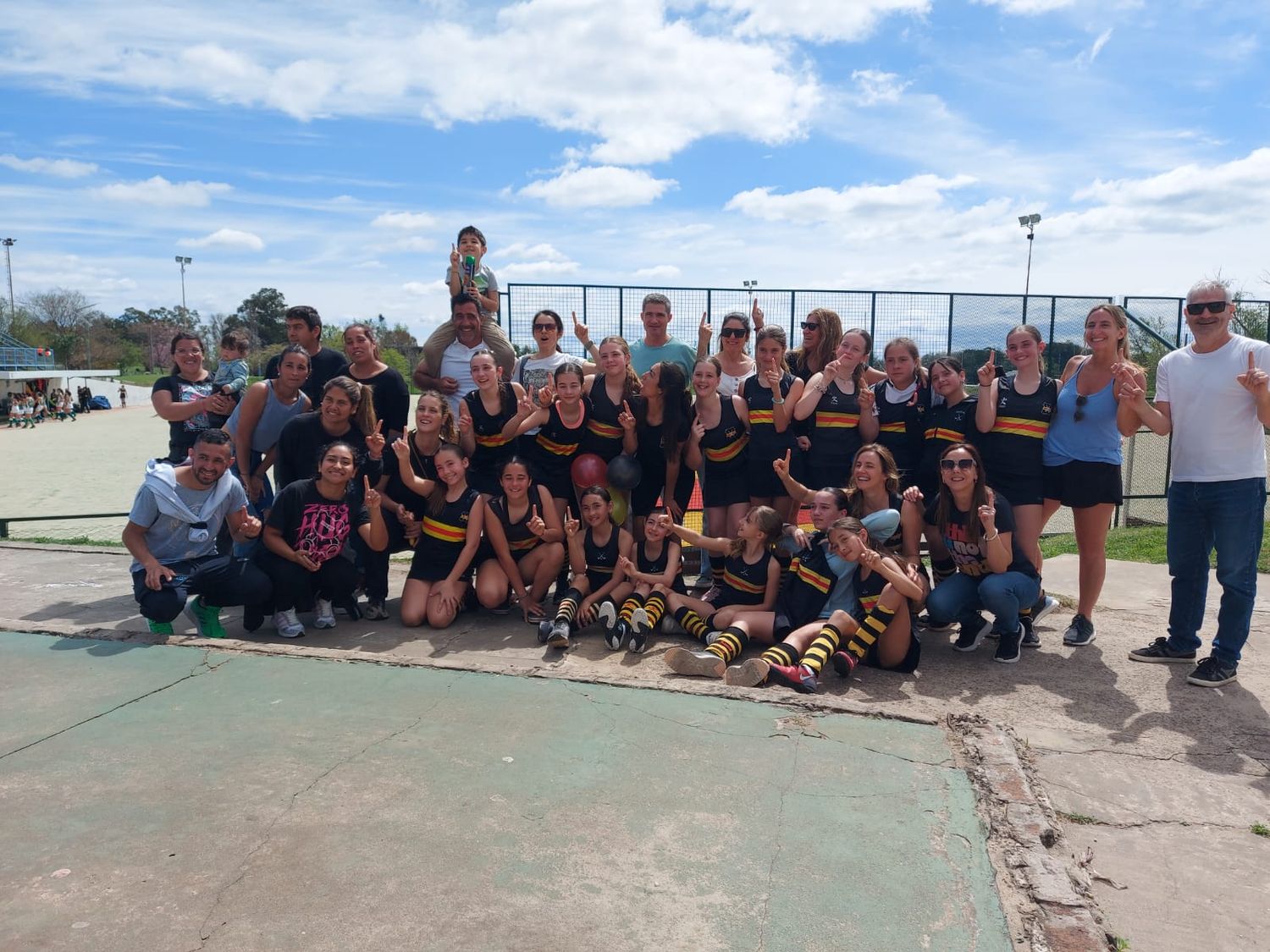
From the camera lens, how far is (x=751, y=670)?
4.38m

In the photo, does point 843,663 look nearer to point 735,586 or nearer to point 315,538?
point 735,586

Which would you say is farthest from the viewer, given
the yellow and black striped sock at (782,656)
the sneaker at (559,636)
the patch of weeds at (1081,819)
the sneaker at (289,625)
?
the sneaker at (289,625)

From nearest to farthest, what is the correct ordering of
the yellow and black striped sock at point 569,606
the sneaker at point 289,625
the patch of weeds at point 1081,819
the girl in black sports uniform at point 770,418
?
the patch of weeds at point 1081,819
the yellow and black striped sock at point 569,606
the sneaker at point 289,625
the girl in black sports uniform at point 770,418

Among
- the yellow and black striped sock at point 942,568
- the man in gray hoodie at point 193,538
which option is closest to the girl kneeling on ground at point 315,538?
the man in gray hoodie at point 193,538

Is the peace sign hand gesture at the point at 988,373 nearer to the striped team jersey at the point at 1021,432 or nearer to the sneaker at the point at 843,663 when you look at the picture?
the striped team jersey at the point at 1021,432

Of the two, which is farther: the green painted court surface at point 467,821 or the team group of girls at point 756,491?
the team group of girls at point 756,491

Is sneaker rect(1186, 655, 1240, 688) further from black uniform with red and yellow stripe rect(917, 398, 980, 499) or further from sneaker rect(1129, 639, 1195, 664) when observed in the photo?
black uniform with red and yellow stripe rect(917, 398, 980, 499)

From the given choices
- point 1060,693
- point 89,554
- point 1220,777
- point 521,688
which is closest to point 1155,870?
point 1220,777

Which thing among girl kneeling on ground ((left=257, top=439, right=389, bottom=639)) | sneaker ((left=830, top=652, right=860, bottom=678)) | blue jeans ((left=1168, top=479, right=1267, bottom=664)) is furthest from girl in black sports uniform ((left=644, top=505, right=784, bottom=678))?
blue jeans ((left=1168, top=479, right=1267, bottom=664))

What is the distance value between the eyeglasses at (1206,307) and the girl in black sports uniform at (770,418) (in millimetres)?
2114

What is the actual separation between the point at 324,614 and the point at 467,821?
310cm

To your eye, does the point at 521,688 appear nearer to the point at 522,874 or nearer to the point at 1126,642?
the point at 522,874

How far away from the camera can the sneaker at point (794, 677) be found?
171 inches

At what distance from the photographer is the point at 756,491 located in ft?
19.2
